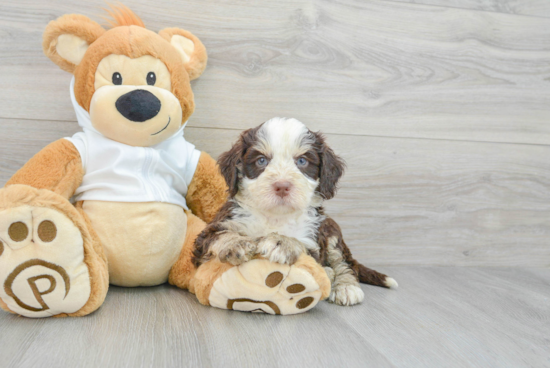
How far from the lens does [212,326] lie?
4.41ft

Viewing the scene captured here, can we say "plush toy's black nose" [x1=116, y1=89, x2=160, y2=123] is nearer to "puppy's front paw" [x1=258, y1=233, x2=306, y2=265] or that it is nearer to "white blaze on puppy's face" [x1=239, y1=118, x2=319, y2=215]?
"white blaze on puppy's face" [x1=239, y1=118, x2=319, y2=215]

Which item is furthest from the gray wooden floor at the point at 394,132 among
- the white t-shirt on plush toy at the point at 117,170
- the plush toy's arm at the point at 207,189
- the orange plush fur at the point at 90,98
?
the white t-shirt on plush toy at the point at 117,170

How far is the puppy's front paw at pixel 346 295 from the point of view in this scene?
5.42 feet

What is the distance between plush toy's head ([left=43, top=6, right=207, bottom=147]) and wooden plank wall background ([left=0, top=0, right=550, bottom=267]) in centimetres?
33

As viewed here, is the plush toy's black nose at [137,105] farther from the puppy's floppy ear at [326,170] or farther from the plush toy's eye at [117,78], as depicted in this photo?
the puppy's floppy ear at [326,170]

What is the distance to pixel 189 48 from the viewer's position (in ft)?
6.04

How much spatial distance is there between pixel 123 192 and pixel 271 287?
65 cm

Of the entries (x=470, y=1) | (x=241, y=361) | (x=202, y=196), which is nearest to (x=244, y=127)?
(x=202, y=196)

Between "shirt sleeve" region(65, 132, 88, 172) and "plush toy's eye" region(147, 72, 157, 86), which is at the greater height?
"plush toy's eye" region(147, 72, 157, 86)

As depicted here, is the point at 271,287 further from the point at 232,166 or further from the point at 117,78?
the point at 117,78

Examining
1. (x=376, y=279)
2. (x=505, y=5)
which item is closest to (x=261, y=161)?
(x=376, y=279)

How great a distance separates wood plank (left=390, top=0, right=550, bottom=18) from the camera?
2230 mm

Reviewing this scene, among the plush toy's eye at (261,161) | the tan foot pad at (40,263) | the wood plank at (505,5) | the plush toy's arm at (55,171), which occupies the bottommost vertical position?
the tan foot pad at (40,263)

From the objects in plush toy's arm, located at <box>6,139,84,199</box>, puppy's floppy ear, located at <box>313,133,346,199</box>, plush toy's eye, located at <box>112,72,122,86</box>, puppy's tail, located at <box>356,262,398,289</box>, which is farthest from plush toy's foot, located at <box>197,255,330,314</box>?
plush toy's eye, located at <box>112,72,122,86</box>
